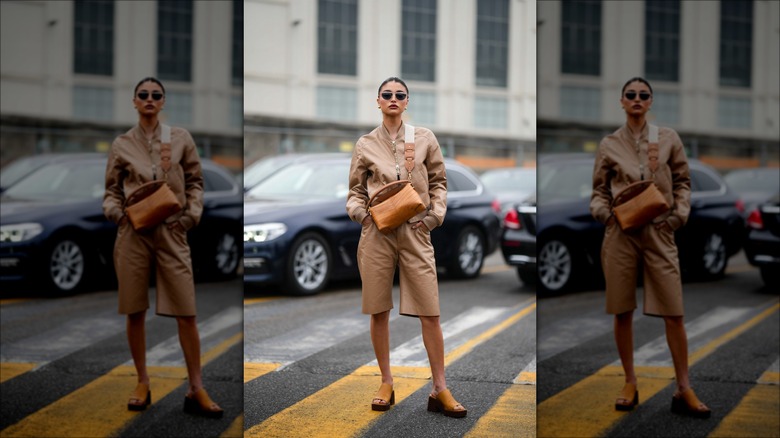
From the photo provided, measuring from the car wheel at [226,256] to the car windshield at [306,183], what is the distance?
0.83ft

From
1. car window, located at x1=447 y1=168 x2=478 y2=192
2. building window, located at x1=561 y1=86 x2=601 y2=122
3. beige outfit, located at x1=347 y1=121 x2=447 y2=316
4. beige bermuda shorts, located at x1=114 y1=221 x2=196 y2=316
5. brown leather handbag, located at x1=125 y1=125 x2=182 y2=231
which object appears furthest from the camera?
building window, located at x1=561 y1=86 x2=601 y2=122

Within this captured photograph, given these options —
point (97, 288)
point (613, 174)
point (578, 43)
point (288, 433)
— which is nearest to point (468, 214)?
point (613, 174)

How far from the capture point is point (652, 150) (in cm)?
400

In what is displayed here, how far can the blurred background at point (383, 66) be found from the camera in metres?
4.27

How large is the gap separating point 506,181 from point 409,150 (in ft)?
3.00

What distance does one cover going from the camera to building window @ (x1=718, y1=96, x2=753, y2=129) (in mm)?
4527

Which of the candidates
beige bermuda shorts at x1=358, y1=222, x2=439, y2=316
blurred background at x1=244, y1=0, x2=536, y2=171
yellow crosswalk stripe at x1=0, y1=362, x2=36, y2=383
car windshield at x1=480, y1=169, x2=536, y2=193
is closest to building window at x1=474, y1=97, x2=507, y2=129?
blurred background at x1=244, y1=0, x2=536, y2=171

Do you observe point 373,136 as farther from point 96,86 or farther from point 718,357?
point 718,357

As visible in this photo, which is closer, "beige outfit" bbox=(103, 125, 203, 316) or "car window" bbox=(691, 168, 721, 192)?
"beige outfit" bbox=(103, 125, 203, 316)

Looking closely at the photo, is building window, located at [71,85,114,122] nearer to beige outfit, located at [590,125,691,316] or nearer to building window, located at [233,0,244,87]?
building window, located at [233,0,244,87]

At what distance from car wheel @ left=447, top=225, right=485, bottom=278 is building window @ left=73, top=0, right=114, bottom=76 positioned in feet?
6.80

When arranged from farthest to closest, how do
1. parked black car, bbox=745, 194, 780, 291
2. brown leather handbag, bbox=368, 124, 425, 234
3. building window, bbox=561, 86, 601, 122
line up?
parked black car, bbox=745, 194, 780, 291
building window, bbox=561, 86, 601, 122
brown leather handbag, bbox=368, 124, 425, 234

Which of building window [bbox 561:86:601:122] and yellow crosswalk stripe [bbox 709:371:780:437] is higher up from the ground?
building window [bbox 561:86:601:122]

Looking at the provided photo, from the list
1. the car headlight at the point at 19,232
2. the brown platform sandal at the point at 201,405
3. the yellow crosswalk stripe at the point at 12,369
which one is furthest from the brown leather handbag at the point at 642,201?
the yellow crosswalk stripe at the point at 12,369
